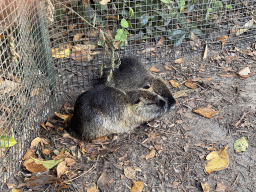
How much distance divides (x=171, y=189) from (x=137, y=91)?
1699 mm

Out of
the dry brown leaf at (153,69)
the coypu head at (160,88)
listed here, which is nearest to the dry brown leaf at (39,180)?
the coypu head at (160,88)

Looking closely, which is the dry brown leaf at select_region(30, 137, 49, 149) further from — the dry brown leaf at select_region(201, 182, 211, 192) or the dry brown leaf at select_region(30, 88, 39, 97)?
the dry brown leaf at select_region(201, 182, 211, 192)

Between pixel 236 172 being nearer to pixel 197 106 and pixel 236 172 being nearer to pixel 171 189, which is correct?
pixel 171 189

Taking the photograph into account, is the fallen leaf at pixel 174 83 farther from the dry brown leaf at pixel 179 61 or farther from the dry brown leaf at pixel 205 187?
the dry brown leaf at pixel 205 187

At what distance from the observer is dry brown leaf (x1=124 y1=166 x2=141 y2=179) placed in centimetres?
355

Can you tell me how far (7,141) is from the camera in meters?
3.29

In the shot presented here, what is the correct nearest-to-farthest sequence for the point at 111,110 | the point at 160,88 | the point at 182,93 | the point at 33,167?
the point at 33,167 → the point at 111,110 → the point at 160,88 → the point at 182,93

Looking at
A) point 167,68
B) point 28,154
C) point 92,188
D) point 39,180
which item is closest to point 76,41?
point 167,68

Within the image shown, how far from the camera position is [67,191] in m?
3.36

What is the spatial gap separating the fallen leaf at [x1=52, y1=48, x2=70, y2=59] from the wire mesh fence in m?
0.02

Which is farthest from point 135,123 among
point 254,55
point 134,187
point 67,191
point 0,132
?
point 254,55

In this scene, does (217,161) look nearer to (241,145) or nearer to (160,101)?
(241,145)

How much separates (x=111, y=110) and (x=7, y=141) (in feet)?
4.81

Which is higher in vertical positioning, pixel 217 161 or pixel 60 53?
pixel 60 53
